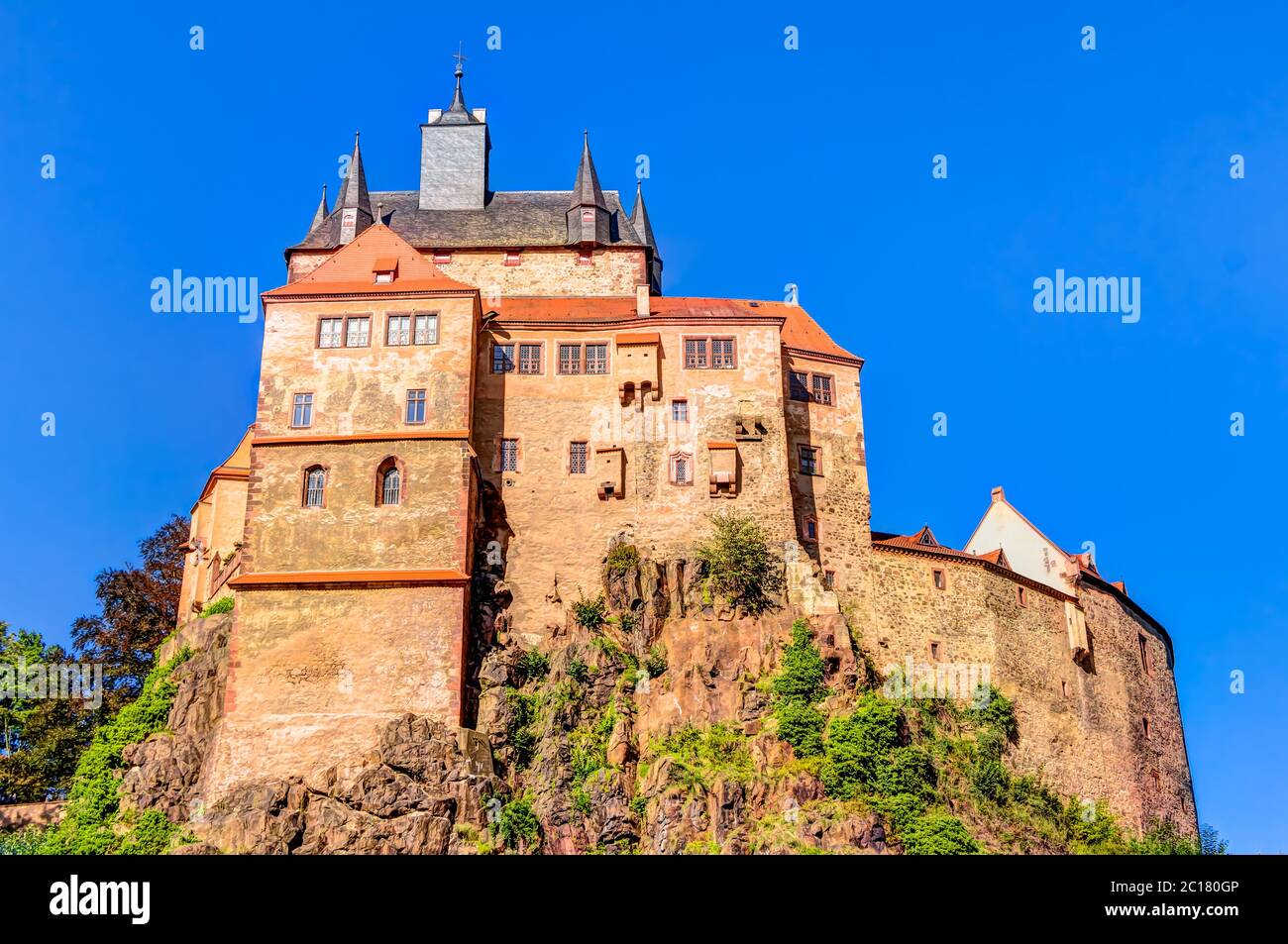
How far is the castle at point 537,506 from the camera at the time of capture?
54.0m

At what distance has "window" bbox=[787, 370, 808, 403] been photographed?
6494cm

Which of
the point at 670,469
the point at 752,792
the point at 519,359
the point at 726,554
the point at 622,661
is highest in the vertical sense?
the point at 519,359

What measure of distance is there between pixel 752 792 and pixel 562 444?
53.6ft

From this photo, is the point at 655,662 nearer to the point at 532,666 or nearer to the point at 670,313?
the point at 532,666

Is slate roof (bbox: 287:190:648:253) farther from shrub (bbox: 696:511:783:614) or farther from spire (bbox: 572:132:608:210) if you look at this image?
shrub (bbox: 696:511:783:614)

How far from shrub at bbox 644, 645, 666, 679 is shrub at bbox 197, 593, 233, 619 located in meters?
15.3

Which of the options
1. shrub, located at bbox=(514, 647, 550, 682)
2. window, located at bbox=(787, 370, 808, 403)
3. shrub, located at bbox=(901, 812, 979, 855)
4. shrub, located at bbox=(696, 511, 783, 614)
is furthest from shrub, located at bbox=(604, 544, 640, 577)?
shrub, located at bbox=(901, 812, 979, 855)

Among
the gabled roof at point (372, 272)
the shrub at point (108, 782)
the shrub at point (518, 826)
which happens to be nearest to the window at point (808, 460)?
the gabled roof at point (372, 272)

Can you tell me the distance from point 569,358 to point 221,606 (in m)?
16.0

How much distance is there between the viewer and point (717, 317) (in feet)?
210

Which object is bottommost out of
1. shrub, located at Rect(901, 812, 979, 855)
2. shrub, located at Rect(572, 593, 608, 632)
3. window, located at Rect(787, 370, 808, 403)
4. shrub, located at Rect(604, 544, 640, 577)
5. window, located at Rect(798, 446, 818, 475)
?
shrub, located at Rect(901, 812, 979, 855)

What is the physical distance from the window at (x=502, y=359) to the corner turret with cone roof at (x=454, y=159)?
43.6ft
